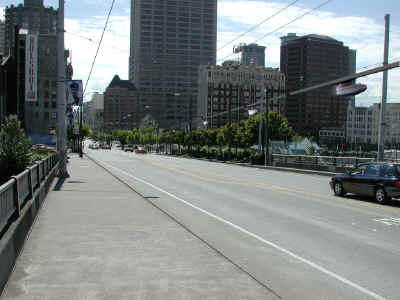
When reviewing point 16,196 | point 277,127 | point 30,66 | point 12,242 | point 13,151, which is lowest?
point 12,242

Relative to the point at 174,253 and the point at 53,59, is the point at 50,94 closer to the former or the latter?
the point at 53,59

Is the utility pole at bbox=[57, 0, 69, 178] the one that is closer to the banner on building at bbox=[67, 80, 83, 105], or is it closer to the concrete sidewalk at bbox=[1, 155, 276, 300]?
the banner on building at bbox=[67, 80, 83, 105]

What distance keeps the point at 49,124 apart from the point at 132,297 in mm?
126971

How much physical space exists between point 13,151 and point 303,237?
10076mm

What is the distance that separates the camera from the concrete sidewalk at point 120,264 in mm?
6051

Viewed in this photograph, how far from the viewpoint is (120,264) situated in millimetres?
7355

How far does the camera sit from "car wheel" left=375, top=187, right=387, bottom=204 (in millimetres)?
16231

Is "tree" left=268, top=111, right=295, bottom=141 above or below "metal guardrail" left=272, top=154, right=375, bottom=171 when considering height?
above

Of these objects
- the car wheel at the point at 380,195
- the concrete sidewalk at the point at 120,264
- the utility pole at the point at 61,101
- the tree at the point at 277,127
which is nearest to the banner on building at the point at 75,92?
the utility pole at the point at 61,101

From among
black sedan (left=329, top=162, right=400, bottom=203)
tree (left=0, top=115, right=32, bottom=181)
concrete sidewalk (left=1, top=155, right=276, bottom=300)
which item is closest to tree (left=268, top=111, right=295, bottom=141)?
black sedan (left=329, top=162, right=400, bottom=203)

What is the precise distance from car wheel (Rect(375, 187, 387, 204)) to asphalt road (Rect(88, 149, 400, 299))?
0.30 metres

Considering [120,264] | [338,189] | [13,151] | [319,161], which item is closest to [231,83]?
[319,161]

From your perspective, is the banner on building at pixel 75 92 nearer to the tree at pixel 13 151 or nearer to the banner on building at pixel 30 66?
the tree at pixel 13 151

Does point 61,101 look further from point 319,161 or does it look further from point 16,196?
point 319,161
